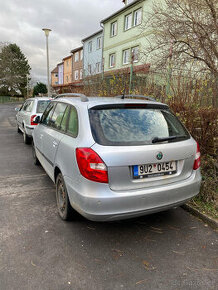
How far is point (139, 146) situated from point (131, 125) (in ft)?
1.09

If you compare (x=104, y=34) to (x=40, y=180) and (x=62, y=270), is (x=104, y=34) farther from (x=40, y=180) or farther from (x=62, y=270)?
(x=62, y=270)

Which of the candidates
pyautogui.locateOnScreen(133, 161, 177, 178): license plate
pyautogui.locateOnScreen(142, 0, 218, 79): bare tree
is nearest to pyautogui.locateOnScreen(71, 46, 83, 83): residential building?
pyautogui.locateOnScreen(142, 0, 218, 79): bare tree

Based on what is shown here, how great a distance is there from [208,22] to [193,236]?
661cm

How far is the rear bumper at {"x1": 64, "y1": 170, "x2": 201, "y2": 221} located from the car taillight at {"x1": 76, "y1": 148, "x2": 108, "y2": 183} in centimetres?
7

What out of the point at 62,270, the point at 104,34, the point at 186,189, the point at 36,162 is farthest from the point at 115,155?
the point at 104,34

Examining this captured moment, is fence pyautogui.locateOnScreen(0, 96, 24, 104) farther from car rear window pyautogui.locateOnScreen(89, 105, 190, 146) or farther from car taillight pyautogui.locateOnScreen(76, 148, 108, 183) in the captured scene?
car taillight pyautogui.locateOnScreen(76, 148, 108, 183)

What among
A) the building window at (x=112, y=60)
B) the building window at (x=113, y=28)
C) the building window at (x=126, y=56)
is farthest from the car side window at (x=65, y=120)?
the building window at (x=113, y=28)

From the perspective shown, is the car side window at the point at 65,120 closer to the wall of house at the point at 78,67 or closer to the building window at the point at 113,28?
the building window at the point at 113,28

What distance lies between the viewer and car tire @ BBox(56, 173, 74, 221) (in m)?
2.90

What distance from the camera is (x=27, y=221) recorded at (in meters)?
3.08

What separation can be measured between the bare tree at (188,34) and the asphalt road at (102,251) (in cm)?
486

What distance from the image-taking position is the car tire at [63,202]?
2900 mm

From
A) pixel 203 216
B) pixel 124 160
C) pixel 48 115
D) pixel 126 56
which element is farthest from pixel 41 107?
pixel 126 56

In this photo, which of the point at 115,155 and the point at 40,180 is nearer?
the point at 115,155
